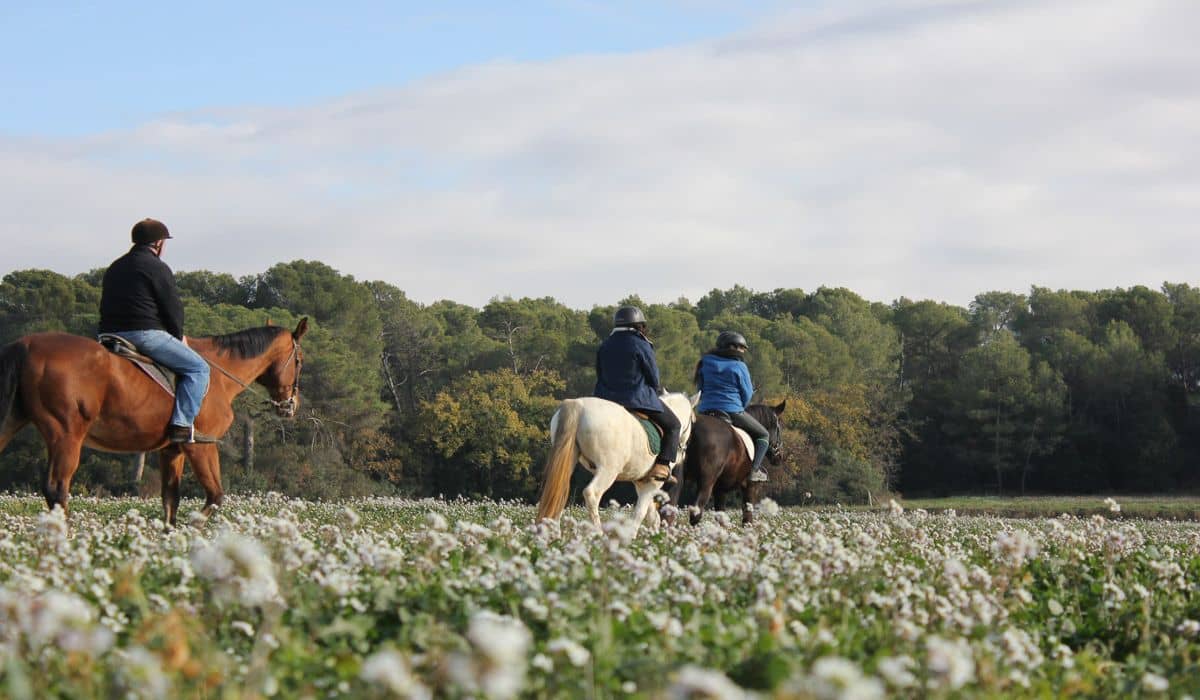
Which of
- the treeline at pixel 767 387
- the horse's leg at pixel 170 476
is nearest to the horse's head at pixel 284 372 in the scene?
the horse's leg at pixel 170 476

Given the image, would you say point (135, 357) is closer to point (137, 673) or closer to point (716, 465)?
point (716, 465)

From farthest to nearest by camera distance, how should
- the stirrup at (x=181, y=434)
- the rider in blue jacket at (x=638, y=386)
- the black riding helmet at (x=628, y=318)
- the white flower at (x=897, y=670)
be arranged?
1. the black riding helmet at (x=628, y=318)
2. the rider in blue jacket at (x=638, y=386)
3. the stirrup at (x=181, y=434)
4. the white flower at (x=897, y=670)

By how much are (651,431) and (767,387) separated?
71449mm

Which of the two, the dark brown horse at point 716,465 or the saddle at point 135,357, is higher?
the saddle at point 135,357

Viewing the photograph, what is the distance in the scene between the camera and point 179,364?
540 inches

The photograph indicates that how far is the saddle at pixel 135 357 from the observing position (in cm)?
1338

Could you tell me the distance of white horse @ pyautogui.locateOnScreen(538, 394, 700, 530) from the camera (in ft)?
44.0

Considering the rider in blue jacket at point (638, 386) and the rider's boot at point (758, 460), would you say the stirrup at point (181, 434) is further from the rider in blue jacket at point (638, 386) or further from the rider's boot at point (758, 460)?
the rider's boot at point (758, 460)

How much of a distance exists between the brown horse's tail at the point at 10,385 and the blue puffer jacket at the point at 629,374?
5.71 metres

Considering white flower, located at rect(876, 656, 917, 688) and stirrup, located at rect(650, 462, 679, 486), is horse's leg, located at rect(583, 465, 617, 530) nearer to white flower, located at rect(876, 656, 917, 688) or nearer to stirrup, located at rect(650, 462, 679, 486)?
stirrup, located at rect(650, 462, 679, 486)

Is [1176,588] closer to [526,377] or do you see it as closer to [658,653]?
[658,653]

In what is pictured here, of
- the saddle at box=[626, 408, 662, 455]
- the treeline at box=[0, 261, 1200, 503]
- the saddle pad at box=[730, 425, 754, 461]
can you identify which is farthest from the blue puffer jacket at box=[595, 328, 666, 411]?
the treeline at box=[0, 261, 1200, 503]

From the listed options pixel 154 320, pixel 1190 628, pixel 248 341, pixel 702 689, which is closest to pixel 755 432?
pixel 248 341

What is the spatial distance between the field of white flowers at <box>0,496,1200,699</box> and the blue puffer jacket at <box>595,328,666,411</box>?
544 centimetres
